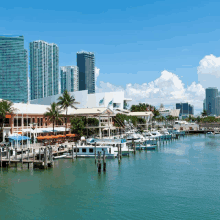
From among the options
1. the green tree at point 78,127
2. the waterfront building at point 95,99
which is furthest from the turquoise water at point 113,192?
the waterfront building at point 95,99

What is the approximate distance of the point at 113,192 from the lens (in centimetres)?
4178

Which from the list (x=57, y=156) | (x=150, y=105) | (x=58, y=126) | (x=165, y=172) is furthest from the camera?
(x=150, y=105)

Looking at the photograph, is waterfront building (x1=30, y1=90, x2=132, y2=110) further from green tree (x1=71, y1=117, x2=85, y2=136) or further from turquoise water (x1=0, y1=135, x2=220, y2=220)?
turquoise water (x1=0, y1=135, x2=220, y2=220)

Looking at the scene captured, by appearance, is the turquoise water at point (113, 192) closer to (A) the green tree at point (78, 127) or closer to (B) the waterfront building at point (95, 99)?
(A) the green tree at point (78, 127)

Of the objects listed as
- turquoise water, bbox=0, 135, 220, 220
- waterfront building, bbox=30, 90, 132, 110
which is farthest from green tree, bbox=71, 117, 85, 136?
waterfront building, bbox=30, 90, 132, 110

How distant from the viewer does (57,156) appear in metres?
67.9

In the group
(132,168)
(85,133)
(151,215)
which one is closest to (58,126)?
(85,133)

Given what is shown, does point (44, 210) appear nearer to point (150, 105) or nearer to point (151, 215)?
point (151, 215)

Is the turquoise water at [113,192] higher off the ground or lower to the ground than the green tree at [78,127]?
lower

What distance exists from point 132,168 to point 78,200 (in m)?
21.2

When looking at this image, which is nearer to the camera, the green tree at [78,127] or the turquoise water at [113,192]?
the turquoise water at [113,192]

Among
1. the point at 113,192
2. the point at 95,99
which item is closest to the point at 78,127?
the point at 113,192

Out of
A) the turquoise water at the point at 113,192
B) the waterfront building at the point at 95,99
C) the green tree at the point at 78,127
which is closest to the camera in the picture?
the turquoise water at the point at 113,192

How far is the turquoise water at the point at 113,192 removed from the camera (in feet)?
112
